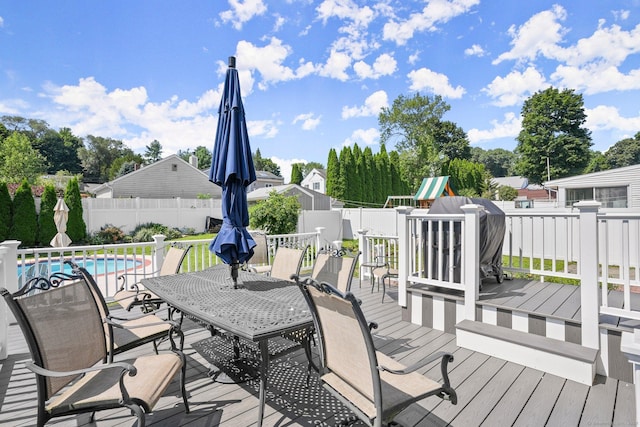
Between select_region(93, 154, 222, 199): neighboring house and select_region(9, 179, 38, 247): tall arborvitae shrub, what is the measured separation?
9014 millimetres

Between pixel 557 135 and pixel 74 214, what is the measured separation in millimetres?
41371

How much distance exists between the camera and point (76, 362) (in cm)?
190

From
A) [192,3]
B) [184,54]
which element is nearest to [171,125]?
[184,54]

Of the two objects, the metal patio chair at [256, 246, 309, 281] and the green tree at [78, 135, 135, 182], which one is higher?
the green tree at [78, 135, 135, 182]

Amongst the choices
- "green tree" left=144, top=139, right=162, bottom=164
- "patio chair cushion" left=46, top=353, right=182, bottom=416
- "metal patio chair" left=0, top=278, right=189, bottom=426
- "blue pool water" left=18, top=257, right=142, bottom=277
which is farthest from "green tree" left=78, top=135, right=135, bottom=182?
"patio chair cushion" left=46, top=353, right=182, bottom=416

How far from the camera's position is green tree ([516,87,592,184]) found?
32.1 meters

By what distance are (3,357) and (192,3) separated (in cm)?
883

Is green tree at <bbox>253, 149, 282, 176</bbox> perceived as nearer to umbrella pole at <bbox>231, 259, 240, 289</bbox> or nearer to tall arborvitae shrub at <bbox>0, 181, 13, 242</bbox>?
tall arborvitae shrub at <bbox>0, 181, 13, 242</bbox>

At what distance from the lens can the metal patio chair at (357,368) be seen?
4.80 ft

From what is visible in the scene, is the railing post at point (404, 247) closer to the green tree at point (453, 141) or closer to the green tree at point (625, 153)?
the green tree at point (453, 141)

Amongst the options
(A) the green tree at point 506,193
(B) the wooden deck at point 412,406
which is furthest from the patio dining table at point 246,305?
(A) the green tree at point 506,193

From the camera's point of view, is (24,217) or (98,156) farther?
(98,156)

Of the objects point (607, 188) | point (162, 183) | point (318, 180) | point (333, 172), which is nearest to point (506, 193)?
point (607, 188)

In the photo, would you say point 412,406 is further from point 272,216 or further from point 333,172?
point 333,172
